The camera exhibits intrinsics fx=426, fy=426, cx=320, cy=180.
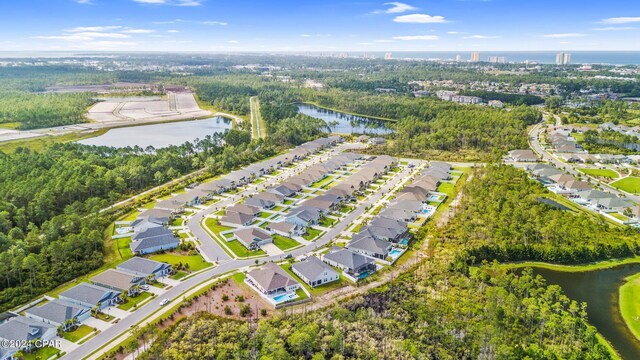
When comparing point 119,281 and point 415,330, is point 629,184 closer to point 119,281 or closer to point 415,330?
point 415,330

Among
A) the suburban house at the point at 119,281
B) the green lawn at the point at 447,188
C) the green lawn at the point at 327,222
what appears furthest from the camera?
the green lawn at the point at 447,188

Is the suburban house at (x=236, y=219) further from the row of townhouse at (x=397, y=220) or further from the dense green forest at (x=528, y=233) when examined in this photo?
the dense green forest at (x=528, y=233)

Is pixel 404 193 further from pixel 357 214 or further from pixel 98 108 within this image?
pixel 98 108

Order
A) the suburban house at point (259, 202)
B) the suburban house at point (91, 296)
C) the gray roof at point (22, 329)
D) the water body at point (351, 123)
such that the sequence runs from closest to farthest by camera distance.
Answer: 1. the gray roof at point (22, 329)
2. the suburban house at point (91, 296)
3. the suburban house at point (259, 202)
4. the water body at point (351, 123)

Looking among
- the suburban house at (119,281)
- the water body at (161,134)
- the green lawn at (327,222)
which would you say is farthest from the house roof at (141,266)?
the water body at (161,134)

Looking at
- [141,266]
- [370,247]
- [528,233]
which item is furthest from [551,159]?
[141,266]

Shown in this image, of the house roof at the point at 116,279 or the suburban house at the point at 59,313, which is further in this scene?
the house roof at the point at 116,279

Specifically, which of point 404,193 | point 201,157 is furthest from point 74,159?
point 404,193

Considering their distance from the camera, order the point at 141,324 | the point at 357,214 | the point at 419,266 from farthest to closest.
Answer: the point at 357,214
the point at 419,266
the point at 141,324

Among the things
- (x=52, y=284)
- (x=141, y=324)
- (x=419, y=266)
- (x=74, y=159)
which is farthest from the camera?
(x=74, y=159)
